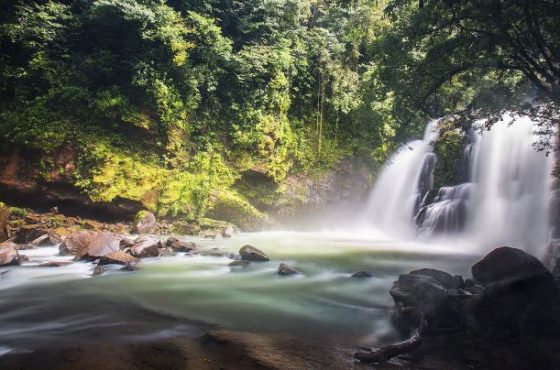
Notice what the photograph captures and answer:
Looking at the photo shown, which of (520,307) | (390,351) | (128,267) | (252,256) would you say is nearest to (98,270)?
(128,267)

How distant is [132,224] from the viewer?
50.3ft

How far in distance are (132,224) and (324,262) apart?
845 centimetres

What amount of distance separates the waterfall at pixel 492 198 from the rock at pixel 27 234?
12762 millimetres

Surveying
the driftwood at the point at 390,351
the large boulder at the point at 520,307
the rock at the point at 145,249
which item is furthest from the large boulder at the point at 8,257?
the large boulder at the point at 520,307

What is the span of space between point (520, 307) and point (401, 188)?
15.7m

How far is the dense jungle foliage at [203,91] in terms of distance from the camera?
1403 cm

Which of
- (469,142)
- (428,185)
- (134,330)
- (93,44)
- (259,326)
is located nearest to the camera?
(134,330)

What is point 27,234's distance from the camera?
40.1 feet

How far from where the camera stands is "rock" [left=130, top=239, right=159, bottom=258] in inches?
428

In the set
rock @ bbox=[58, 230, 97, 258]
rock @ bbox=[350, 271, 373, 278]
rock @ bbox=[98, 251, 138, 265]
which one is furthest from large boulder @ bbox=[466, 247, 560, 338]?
rock @ bbox=[58, 230, 97, 258]

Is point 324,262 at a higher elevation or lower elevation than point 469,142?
lower

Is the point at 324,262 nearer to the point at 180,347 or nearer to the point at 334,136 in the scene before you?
the point at 180,347

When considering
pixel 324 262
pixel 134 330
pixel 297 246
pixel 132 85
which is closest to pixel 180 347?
pixel 134 330

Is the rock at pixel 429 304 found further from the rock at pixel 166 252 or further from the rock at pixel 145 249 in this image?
the rock at pixel 166 252
